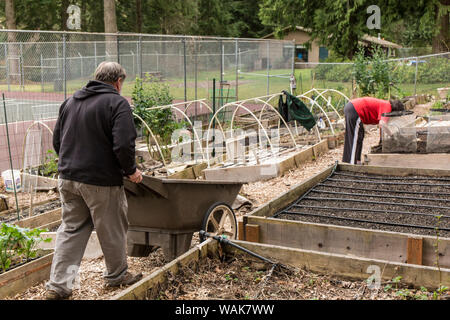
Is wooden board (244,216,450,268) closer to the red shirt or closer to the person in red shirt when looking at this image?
the person in red shirt

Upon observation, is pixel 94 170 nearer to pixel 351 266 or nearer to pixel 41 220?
pixel 351 266

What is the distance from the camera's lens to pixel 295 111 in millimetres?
10078

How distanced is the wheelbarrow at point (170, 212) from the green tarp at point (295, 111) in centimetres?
533

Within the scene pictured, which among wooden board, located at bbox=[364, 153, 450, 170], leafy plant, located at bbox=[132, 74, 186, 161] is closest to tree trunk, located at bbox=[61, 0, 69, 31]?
leafy plant, located at bbox=[132, 74, 186, 161]

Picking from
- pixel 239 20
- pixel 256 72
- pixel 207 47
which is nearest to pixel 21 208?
pixel 207 47

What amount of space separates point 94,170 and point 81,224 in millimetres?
446

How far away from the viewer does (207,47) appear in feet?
52.5

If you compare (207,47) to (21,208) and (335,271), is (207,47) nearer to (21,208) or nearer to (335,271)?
(21,208)

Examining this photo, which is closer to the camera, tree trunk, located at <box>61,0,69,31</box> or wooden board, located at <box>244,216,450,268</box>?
wooden board, located at <box>244,216,450,268</box>

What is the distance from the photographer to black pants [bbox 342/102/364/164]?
8016mm

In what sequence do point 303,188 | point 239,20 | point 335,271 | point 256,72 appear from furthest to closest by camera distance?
1. point 239,20
2. point 256,72
3. point 303,188
4. point 335,271

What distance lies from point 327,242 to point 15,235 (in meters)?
2.59

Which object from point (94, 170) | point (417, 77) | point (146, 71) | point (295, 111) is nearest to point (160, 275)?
point (94, 170)

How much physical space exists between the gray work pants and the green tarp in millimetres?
6439
